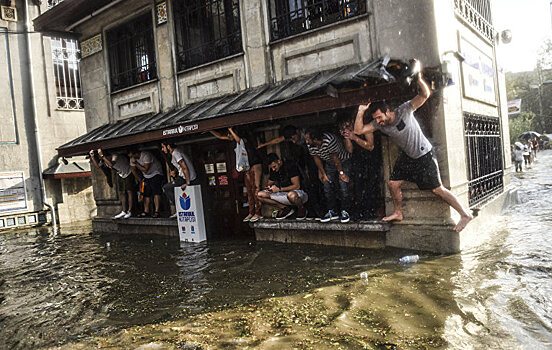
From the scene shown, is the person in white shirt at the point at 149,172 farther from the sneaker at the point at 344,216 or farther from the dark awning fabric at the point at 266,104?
the sneaker at the point at 344,216

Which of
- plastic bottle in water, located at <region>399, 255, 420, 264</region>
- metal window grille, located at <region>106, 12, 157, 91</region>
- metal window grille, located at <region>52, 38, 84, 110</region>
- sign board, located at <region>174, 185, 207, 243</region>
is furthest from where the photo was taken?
metal window grille, located at <region>52, 38, 84, 110</region>

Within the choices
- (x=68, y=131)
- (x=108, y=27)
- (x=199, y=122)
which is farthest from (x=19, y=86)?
(x=199, y=122)

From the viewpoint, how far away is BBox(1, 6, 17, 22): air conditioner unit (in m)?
15.9

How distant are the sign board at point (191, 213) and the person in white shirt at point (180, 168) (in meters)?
0.21

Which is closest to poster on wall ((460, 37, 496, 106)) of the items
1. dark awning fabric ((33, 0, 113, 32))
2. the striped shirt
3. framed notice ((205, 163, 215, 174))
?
the striped shirt

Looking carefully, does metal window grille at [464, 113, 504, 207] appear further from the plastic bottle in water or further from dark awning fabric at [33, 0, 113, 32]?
dark awning fabric at [33, 0, 113, 32]

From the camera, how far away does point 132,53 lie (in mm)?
12242

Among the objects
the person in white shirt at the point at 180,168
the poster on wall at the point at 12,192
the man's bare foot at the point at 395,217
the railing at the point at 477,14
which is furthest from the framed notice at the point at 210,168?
the poster on wall at the point at 12,192

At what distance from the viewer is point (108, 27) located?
40.2 ft

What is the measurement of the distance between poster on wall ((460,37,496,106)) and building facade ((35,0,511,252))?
60mm

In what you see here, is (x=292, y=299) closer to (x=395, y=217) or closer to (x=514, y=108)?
(x=395, y=217)

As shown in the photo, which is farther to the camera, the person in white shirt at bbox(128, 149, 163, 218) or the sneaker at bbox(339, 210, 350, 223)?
the person in white shirt at bbox(128, 149, 163, 218)

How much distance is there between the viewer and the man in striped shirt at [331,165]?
23.5ft

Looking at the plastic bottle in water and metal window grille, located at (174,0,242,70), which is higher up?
metal window grille, located at (174,0,242,70)
